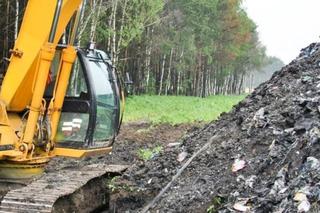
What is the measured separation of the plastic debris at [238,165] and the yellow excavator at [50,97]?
1.96 metres

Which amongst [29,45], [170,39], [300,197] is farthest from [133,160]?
[170,39]

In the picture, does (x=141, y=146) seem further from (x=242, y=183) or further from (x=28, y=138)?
(x=242, y=183)

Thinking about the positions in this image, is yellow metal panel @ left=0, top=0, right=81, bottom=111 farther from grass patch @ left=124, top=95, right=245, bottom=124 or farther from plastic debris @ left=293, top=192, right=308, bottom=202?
grass patch @ left=124, top=95, right=245, bottom=124

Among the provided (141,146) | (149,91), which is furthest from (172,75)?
(141,146)

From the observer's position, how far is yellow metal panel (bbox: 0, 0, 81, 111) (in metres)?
7.03

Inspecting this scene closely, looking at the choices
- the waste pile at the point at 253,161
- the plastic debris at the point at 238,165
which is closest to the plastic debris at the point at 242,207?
the waste pile at the point at 253,161

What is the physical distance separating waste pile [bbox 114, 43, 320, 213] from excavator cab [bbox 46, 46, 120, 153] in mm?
734

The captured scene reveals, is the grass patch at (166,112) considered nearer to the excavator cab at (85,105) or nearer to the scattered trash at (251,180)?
the excavator cab at (85,105)

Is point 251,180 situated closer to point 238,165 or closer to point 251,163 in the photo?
point 251,163

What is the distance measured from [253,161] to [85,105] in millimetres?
2371

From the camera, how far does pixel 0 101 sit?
7207mm

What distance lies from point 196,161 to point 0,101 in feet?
8.10

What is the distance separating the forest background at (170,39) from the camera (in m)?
27.2

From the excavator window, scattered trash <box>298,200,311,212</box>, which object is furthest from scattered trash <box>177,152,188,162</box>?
scattered trash <box>298,200,311,212</box>
